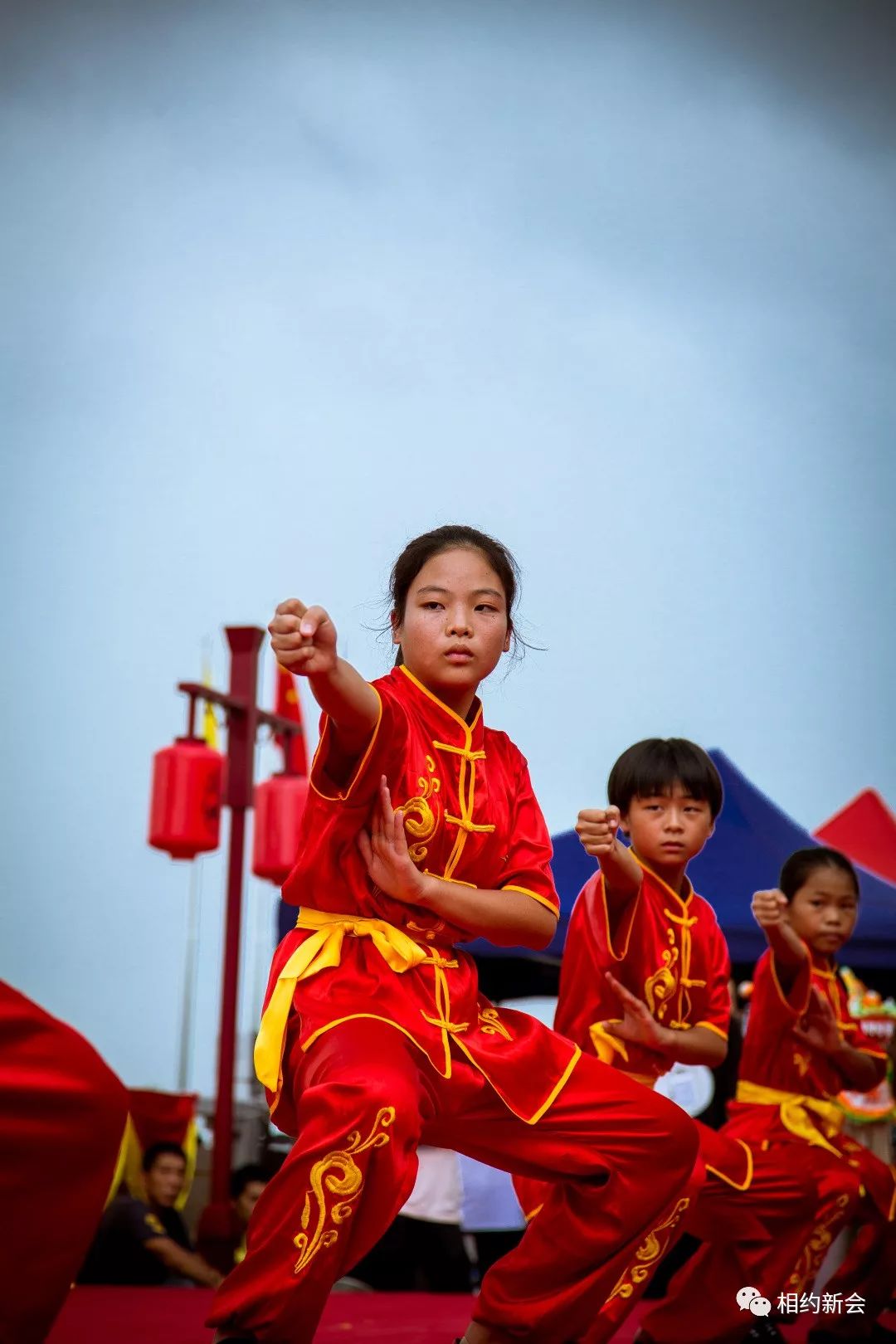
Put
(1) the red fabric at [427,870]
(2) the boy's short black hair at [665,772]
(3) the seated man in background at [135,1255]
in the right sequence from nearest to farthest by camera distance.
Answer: (1) the red fabric at [427,870] → (2) the boy's short black hair at [665,772] → (3) the seated man in background at [135,1255]

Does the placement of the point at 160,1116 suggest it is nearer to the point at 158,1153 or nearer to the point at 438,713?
the point at 158,1153

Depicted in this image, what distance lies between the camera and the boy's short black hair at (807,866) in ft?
11.6

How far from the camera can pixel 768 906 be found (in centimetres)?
295

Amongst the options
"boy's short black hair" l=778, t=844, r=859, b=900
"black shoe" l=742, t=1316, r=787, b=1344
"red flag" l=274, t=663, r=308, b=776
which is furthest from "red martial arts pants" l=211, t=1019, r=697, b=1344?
"red flag" l=274, t=663, r=308, b=776

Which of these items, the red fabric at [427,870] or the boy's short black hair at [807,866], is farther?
the boy's short black hair at [807,866]

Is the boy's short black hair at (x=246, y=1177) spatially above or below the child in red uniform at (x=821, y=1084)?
below

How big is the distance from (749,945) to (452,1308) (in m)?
2.28

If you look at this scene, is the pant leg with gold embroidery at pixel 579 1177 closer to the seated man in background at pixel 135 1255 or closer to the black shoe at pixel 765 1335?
the black shoe at pixel 765 1335

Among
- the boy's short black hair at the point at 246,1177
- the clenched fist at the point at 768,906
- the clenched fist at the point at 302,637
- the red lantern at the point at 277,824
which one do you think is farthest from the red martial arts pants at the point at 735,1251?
the red lantern at the point at 277,824

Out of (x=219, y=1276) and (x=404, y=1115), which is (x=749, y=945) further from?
(x=404, y=1115)

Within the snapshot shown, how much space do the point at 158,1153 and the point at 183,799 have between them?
141 cm

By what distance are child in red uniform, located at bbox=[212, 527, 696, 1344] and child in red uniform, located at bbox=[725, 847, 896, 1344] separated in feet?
3.70

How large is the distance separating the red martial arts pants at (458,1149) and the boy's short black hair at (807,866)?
1.55 metres

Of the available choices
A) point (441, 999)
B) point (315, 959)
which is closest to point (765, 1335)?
point (441, 999)
